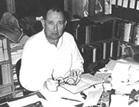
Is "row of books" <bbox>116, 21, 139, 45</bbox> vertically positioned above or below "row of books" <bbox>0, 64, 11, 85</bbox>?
above

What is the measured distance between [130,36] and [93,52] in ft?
1.85

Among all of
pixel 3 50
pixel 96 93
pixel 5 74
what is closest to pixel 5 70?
pixel 5 74

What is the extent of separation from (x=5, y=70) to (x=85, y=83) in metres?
1.32

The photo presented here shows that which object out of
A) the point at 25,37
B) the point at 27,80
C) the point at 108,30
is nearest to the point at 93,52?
the point at 108,30

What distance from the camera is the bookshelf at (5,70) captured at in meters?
2.98

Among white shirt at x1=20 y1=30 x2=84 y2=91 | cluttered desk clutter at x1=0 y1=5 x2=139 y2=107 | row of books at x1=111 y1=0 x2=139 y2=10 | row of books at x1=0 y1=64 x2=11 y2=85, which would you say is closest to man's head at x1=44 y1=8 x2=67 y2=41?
white shirt at x1=20 y1=30 x2=84 y2=91

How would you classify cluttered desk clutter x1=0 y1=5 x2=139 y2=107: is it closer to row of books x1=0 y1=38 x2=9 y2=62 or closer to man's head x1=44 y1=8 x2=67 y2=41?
man's head x1=44 y1=8 x2=67 y2=41

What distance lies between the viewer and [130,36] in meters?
3.60

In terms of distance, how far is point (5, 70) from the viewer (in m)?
3.12

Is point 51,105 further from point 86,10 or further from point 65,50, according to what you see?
point 86,10

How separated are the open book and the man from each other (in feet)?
0.15

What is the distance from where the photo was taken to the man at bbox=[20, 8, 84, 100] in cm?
228

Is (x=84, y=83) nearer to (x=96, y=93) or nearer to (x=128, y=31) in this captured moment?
(x=96, y=93)

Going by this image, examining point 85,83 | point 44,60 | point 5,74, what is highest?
point 44,60
